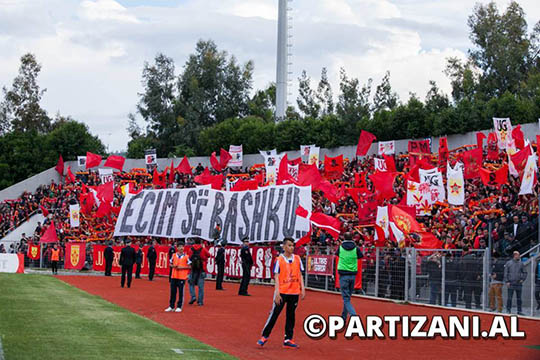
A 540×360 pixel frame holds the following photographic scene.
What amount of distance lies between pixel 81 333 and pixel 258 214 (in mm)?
18971

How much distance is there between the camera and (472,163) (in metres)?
32.2

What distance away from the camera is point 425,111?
5591 cm

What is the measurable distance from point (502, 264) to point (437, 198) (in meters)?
7.68

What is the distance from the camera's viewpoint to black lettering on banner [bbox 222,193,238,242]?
1369 inches

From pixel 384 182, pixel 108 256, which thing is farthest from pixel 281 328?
pixel 108 256

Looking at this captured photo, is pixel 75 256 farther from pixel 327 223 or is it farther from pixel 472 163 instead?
pixel 472 163

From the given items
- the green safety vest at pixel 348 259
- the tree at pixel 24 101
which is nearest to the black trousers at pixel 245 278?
the green safety vest at pixel 348 259

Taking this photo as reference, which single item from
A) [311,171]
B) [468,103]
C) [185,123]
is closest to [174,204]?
[311,171]

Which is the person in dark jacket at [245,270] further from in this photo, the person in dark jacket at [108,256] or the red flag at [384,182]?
the person in dark jacket at [108,256]

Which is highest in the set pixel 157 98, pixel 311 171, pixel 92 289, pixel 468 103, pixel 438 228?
pixel 157 98

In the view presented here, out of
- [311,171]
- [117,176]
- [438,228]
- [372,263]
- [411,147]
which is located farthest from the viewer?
[117,176]

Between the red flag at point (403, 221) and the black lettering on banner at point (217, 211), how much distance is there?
38.2 ft

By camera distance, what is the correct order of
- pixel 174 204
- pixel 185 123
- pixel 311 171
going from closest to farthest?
pixel 311 171, pixel 174 204, pixel 185 123

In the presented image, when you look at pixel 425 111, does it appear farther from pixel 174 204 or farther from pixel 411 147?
pixel 174 204
